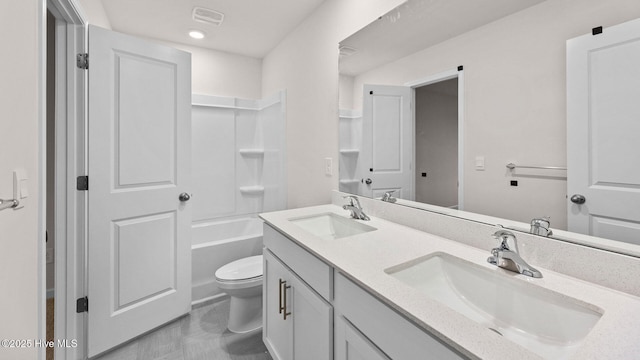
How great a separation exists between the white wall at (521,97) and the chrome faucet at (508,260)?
0.17 meters

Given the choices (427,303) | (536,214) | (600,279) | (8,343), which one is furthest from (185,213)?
(600,279)

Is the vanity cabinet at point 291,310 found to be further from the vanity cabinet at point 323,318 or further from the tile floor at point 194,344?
the tile floor at point 194,344

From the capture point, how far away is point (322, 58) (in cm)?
205

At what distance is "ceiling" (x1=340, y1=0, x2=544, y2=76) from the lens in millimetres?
1072

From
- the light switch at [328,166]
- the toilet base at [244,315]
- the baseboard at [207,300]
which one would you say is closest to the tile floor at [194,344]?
the toilet base at [244,315]

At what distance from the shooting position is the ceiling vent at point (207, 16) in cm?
213

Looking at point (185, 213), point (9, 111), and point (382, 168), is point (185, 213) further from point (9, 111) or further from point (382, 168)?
point (382, 168)

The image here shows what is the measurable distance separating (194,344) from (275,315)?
780 millimetres

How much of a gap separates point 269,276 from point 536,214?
1.25 m

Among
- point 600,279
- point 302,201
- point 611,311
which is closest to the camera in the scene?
point 611,311

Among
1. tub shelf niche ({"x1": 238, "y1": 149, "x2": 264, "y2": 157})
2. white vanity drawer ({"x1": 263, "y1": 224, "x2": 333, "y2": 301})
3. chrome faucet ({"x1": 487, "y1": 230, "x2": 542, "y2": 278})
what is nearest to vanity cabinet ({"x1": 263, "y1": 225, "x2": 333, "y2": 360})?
white vanity drawer ({"x1": 263, "y1": 224, "x2": 333, "y2": 301})

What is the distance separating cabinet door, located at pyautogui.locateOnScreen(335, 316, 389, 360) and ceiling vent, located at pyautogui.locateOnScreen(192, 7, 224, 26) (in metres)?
2.34

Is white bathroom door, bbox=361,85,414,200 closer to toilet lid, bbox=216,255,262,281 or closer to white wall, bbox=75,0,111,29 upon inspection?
toilet lid, bbox=216,255,262,281

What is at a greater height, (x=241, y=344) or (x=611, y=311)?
(x=611, y=311)
